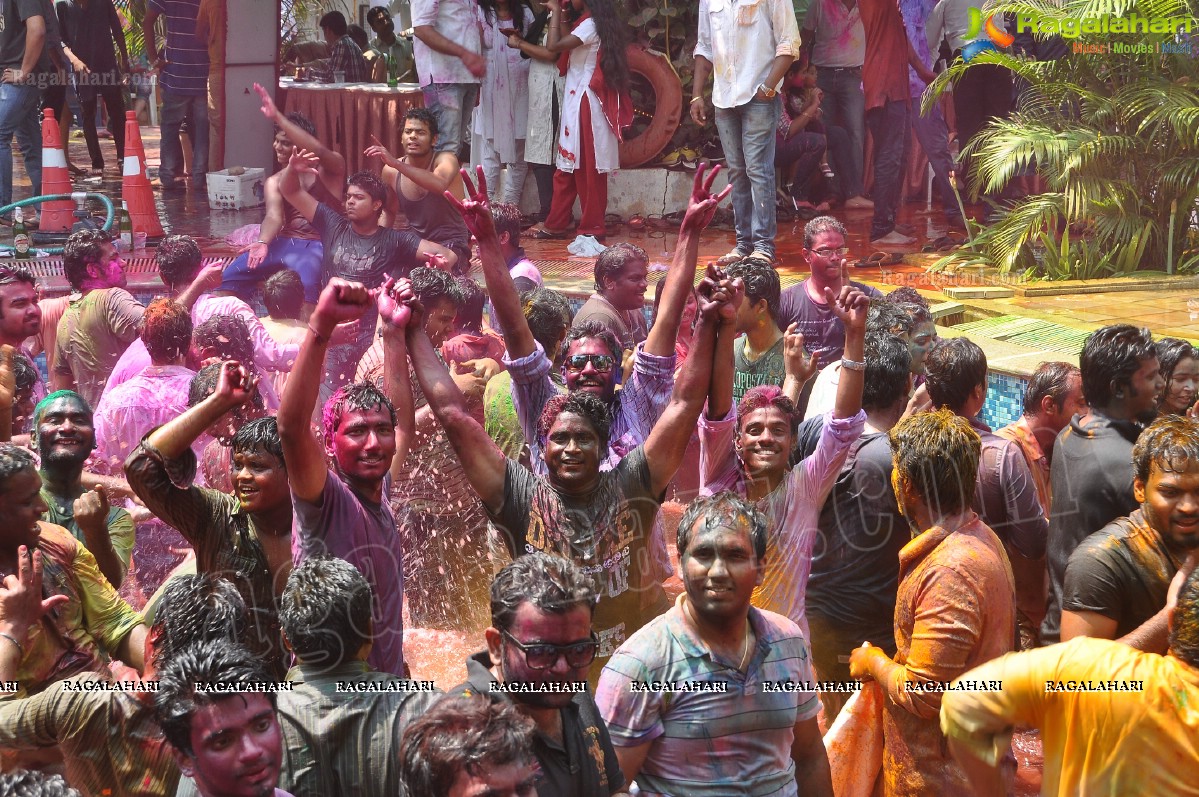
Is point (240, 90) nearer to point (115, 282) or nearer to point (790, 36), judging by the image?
point (790, 36)

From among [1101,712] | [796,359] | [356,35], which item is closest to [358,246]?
[796,359]

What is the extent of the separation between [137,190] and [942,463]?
933cm

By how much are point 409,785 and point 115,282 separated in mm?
4835

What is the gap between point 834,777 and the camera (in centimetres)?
389

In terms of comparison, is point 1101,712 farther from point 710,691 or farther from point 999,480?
point 999,480

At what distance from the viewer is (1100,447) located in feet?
14.0

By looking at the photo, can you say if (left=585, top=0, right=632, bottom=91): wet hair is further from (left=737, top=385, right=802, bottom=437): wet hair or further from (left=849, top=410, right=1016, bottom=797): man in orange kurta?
(left=849, top=410, right=1016, bottom=797): man in orange kurta

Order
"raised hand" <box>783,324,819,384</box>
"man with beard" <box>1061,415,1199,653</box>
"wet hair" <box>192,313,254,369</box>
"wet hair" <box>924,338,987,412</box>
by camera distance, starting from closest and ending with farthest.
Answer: "man with beard" <box>1061,415,1199,653</box>, "wet hair" <box>924,338,987,412</box>, "raised hand" <box>783,324,819,384</box>, "wet hair" <box>192,313,254,369</box>

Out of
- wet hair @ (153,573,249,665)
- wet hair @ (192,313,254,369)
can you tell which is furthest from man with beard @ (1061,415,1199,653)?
wet hair @ (192,313,254,369)

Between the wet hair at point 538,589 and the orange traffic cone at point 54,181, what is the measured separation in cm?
891

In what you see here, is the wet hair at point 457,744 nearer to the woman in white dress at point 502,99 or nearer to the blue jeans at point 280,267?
the blue jeans at point 280,267

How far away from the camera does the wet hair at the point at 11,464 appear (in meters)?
3.61

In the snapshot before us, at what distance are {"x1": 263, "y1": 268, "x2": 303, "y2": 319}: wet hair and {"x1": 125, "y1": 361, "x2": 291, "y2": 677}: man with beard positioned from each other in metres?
2.59

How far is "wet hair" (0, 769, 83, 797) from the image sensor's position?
233 cm
